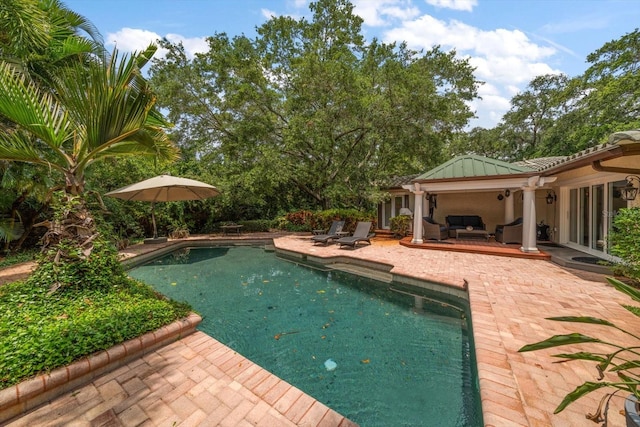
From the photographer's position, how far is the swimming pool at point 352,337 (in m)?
2.99

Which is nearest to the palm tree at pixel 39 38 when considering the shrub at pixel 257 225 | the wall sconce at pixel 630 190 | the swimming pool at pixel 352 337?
the swimming pool at pixel 352 337

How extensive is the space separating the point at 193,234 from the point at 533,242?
624 inches

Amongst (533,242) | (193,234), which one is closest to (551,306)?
(533,242)

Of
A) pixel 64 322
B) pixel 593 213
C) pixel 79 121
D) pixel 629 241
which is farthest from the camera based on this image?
pixel 593 213

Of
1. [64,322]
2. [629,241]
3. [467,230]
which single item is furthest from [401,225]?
[64,322]

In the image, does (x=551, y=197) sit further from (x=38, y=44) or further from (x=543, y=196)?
(x=38, y=44)

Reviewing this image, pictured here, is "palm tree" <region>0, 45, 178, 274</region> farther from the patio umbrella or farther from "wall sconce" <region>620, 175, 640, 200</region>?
"wall sconce" <region>620, 175, 640, 200</region>

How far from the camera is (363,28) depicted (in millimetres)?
16625

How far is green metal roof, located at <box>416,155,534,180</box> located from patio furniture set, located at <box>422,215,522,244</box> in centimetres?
206

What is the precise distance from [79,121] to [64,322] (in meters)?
2.59

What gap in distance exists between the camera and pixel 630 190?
636cm

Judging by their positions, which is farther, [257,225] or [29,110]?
[257,225]

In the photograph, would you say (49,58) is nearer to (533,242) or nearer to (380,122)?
(380,122)

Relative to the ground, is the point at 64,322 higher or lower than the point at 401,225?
lower
